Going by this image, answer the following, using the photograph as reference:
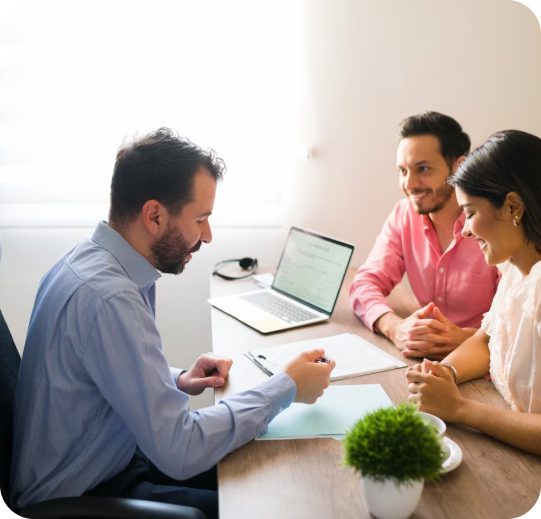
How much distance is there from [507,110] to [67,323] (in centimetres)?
200

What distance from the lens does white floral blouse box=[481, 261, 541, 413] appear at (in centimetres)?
119

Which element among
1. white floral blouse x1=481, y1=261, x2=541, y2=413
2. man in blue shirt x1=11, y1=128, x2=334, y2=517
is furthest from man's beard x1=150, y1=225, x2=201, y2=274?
white floral blouse x1=481, y1=261, x2=541, y2=413

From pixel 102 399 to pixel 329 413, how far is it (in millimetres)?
436

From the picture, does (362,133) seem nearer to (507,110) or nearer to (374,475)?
(507,110)

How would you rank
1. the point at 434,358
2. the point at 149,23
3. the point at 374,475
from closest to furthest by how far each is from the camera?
the point at 374,475 < the point at 434,358 < the point at 149,23

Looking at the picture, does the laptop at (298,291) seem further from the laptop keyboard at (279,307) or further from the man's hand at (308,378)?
the man's hand at (308,378)

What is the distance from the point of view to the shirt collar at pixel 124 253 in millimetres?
1236

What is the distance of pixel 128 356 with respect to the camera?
107cm

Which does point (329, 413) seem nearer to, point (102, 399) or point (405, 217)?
point (102, 399)

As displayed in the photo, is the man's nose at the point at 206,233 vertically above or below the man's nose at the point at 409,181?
below

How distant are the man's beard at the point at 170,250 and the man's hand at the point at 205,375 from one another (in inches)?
9.4

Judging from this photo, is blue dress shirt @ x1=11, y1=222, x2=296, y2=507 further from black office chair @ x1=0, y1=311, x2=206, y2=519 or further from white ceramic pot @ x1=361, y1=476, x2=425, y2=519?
white ceramic pot @ x1=361, y1=476, x2=425, y2=519

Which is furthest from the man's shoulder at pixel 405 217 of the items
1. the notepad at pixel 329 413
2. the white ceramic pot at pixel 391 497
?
the white ceramic pot at pixel 391 497

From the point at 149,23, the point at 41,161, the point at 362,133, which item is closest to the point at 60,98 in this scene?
the point at 41,161
